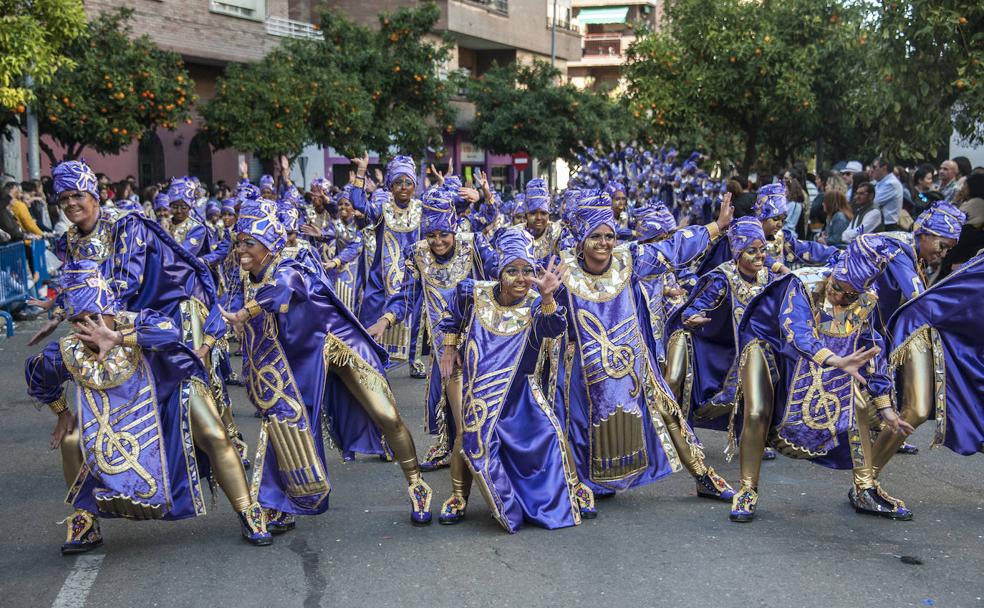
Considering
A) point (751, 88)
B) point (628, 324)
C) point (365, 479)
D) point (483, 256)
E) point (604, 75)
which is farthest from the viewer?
point (604, 75)

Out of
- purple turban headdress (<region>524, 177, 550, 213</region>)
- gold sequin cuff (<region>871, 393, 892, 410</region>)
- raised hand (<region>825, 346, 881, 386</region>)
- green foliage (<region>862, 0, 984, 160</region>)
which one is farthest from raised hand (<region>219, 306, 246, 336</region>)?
green foliage (<region>862, 0, 984, 160</region>)

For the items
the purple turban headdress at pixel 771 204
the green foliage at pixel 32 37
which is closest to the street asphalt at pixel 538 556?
the purple turban headdress at pixel 771 204

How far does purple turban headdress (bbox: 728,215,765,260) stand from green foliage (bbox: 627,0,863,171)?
1800 cm

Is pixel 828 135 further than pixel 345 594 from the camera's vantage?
Yes

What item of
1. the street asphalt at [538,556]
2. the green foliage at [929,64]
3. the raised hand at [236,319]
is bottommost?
the street asphalt at [538,556]

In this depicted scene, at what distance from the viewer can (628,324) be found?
659cm

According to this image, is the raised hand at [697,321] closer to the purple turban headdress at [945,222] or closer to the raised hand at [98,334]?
the purple turban headdress at [945,222]

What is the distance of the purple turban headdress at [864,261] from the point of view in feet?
20.0

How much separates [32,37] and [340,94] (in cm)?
1124

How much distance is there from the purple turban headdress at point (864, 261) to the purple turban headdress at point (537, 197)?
4114 mm

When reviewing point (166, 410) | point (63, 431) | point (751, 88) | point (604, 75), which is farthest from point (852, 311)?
point (604, 75)

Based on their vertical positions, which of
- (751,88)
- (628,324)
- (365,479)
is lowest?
(365,479)

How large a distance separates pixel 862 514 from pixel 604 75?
2640 inches

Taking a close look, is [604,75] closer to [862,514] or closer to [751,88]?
[751,88]
